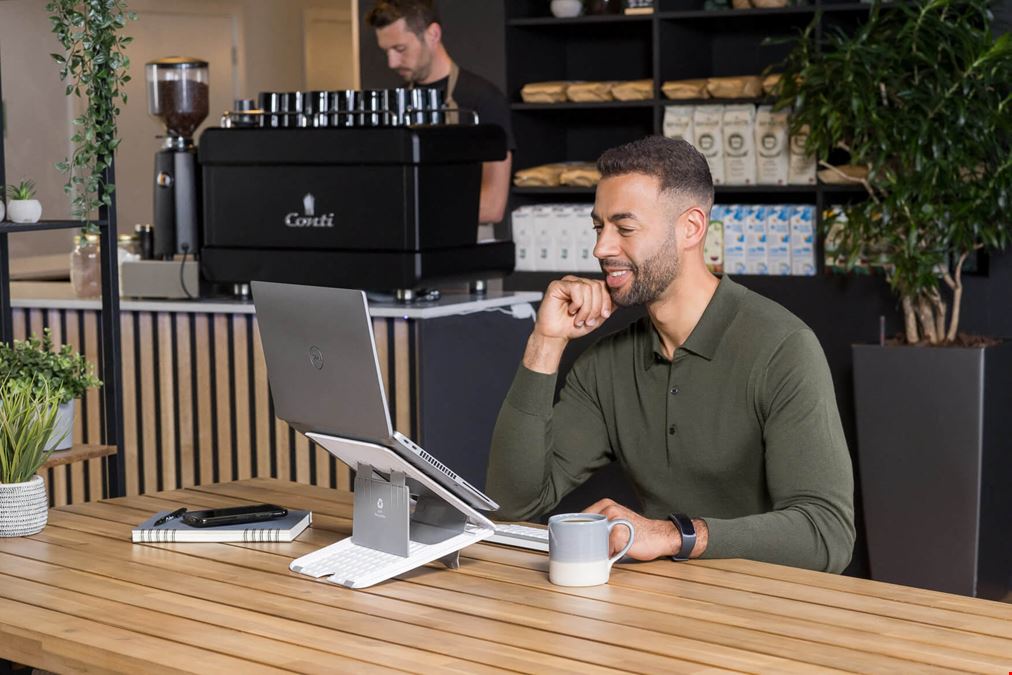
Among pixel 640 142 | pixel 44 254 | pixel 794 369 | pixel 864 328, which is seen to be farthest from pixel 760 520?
pixel 44 254

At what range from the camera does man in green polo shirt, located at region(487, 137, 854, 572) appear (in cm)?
230

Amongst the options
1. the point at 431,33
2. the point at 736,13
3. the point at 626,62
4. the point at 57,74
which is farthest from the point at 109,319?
the point at 57,74

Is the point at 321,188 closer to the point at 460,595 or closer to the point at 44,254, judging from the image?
the point at 460,595

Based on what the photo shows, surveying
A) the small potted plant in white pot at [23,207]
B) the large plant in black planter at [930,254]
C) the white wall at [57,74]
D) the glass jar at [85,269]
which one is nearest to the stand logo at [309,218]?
the glass jar at [85,269]

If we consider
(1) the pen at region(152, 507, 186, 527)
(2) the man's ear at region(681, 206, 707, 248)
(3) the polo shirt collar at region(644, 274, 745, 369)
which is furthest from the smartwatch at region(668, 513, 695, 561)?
(1) the pen at region(152, 507, 186, 527)

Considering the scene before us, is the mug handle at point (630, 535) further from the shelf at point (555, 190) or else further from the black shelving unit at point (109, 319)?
the shelf at point (555, 190)

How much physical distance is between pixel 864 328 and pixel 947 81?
899 millimetres

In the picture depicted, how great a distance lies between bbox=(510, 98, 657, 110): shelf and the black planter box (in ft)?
4.07

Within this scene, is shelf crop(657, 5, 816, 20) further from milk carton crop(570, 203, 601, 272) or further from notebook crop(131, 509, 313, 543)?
notebook crop(131, 509, 313, 543)

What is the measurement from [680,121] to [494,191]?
28.9 inches

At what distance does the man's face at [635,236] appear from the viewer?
7.80ft

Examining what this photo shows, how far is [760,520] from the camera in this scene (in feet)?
6.88

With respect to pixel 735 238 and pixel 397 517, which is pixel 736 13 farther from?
pixel 397 517

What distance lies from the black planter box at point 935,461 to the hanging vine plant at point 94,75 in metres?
2.34
